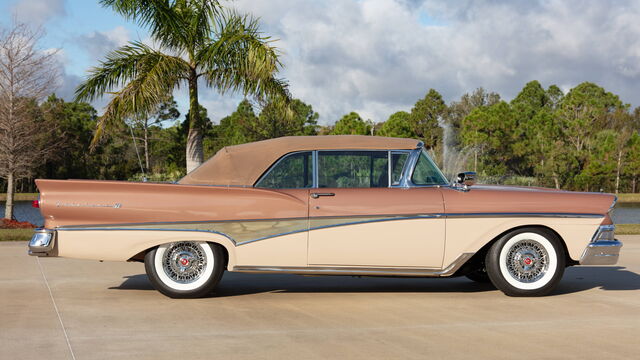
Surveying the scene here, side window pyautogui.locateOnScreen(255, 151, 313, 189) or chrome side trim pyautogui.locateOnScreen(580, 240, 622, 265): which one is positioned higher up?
side window pyautogui.locateOnScreen(255, 151, 313, 189)

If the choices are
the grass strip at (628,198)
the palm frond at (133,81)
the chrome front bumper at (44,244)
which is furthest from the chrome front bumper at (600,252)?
the grass strip at (628,198)

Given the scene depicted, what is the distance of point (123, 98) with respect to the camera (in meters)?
Answer: 14.7

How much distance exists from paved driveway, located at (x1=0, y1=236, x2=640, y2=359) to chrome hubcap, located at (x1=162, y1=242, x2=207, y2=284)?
25 centimetres

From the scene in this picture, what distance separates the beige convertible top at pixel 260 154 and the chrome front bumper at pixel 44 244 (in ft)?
4.40

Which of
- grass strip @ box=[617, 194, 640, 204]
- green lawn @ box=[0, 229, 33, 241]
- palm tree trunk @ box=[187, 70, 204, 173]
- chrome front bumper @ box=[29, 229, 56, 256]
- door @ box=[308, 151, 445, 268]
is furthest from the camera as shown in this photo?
grass strip @ box=[617, 194, 640, 204]

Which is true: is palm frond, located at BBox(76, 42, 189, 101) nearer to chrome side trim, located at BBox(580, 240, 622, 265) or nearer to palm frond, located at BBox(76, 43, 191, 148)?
palm frond, located at BBox(76, 43, 191, 148)

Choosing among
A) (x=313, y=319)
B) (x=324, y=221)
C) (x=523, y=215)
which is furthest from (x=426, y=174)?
(x=313, y=319)

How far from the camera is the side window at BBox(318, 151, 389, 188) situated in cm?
724

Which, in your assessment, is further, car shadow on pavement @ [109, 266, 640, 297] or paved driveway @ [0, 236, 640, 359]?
car shadow on pavement @ [109, 266, 640, 297]

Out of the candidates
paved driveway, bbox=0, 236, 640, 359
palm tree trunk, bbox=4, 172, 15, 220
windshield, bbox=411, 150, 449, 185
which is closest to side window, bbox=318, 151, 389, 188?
windshield, bbox=411, 150, 449, 185

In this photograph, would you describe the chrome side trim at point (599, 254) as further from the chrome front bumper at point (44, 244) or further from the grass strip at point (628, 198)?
the grass strip at point (628, 198)

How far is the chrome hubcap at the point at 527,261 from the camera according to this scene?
7.40 m

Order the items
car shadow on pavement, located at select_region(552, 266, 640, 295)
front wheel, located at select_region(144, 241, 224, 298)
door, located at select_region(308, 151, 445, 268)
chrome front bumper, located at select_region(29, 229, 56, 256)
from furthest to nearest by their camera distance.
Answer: car shadow on pavement, located at select_region(552, 266, 640, 295) → front wheel, located at select_region(144, 241, 224, 298) → door, located at select_region(308, 151, 445, 268) → chrome front bumper, located at select_region(29, 229, 56, 256)

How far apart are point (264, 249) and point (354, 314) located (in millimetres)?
1153
